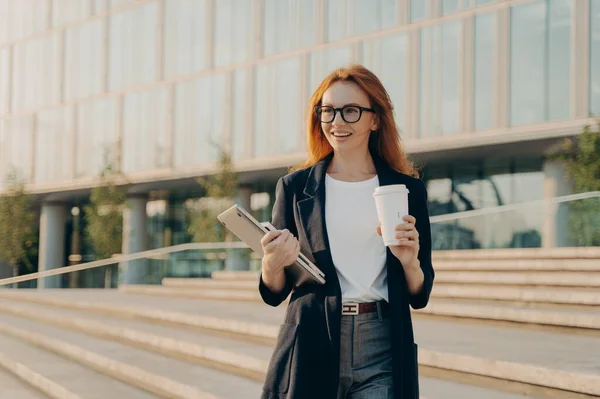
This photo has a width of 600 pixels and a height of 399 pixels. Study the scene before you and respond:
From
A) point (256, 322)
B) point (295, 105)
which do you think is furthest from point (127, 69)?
point (256, 322)

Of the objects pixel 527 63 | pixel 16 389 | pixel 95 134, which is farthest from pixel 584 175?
pixel 95 134

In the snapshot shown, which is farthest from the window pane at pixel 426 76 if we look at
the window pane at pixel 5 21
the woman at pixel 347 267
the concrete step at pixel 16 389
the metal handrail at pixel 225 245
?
the window pane at pixel 5 21

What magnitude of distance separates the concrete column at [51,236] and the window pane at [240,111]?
13379mm

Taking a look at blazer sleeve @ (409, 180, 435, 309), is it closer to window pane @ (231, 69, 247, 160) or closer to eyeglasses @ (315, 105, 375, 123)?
eyeglasses @ (315, 105, 375, 123)

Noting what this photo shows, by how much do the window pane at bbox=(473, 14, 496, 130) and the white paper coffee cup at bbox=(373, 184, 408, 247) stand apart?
66.3 feet

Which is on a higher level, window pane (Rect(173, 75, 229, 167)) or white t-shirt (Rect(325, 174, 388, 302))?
window pane (Rect(173, 75, 229, 167))

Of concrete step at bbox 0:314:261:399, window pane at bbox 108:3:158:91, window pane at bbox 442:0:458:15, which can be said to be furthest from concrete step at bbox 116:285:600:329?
window pane at bbox 108:3:158:91

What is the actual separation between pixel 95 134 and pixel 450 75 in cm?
1792

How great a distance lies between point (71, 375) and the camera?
7539 mm

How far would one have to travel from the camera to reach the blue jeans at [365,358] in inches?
102

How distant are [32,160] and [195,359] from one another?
106 ft

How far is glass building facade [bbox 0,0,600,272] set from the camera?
838 inches

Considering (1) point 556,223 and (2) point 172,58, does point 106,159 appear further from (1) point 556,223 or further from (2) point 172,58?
(1) point 556,223

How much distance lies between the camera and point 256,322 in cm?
752
